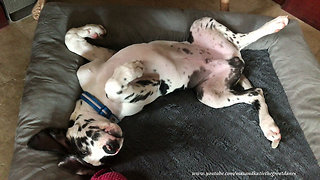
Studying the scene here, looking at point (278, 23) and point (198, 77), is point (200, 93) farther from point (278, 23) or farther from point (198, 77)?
point (278, 23)

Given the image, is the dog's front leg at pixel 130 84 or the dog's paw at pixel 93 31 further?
the dog's paw at pixel 93 31

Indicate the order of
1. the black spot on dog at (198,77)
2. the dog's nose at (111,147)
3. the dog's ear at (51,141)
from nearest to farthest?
the dog's nose at (111,147)
the dog's ear at (51,141)
the black spot on dog at (198,77)

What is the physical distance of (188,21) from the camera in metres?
2.21

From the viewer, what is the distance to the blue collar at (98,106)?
166 centimetres

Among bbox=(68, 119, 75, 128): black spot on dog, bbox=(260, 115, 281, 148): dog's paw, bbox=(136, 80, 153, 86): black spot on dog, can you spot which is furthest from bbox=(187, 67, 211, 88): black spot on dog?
bbox=(68, 119, 75, 128): black spot on dog

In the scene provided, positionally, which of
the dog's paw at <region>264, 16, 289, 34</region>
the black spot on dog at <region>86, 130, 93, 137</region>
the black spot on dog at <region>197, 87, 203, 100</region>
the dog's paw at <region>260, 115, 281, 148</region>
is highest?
the dog's paw at <region>264, 16, 289, 34</region>

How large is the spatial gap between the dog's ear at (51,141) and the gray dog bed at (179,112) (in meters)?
0.04

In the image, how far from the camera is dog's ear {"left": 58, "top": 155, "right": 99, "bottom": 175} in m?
1.58

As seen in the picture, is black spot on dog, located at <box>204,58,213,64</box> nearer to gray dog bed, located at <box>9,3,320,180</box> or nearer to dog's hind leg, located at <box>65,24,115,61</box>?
gray dog bed, located at <box>9,3,320,180</box>

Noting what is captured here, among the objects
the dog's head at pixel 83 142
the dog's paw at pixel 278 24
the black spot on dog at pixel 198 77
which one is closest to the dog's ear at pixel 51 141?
the dog's head at pixel 83 142

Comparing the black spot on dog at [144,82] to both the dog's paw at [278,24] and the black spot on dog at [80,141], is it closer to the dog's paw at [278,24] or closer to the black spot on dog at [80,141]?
the black spot on dog at [80,141]

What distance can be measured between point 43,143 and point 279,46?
1.49 metres

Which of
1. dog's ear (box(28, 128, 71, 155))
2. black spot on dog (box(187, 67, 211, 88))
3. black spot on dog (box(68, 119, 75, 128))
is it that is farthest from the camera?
black spot on dog (box(187, 67, 211, 88))

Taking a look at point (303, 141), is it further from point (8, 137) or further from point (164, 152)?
point (8, 137)
